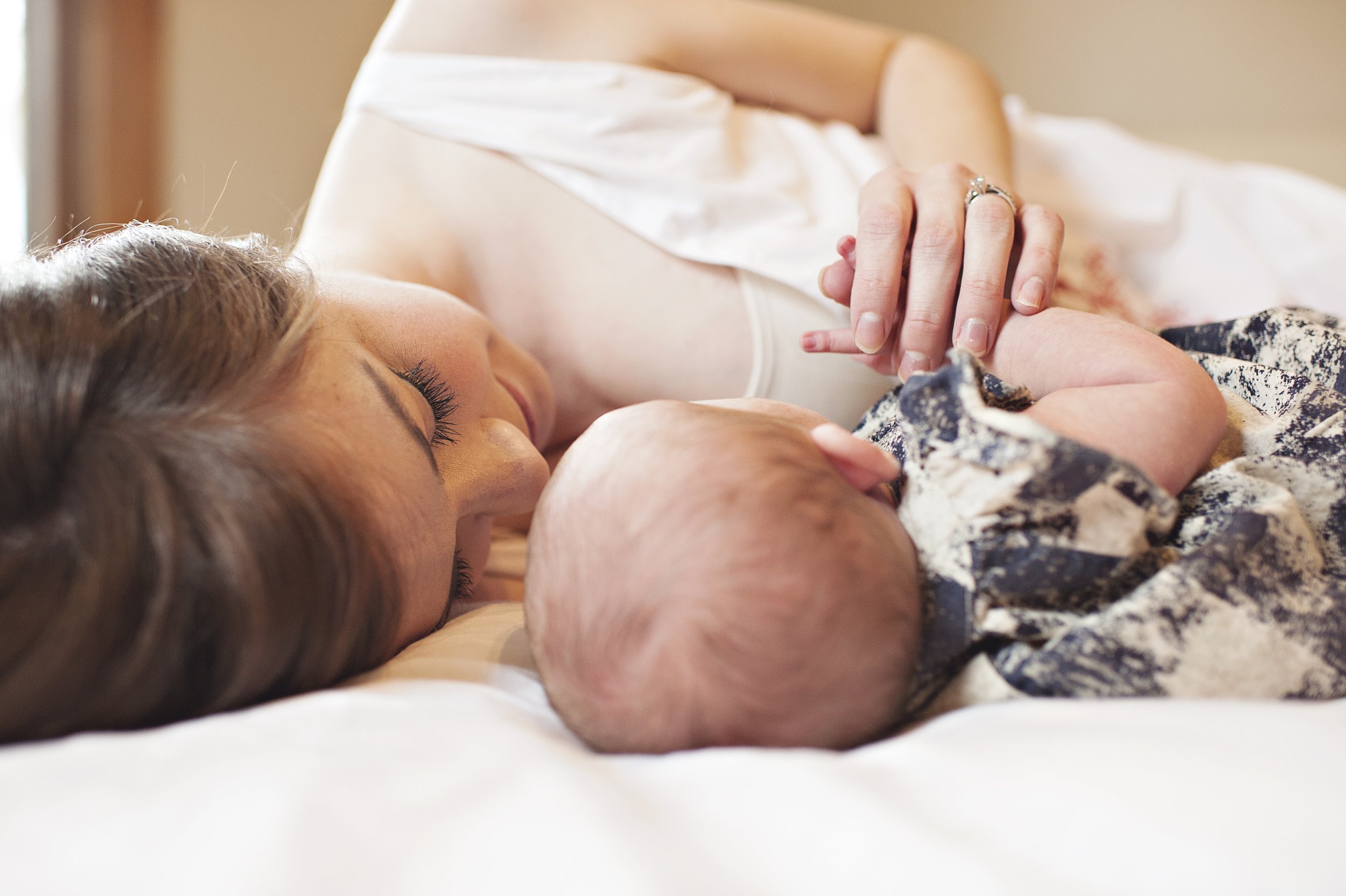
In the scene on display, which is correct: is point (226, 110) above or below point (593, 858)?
above

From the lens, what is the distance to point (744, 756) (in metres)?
0.46

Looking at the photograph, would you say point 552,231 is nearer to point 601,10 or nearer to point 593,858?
point 601,10

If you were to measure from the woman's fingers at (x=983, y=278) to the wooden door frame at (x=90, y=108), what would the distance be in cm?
197

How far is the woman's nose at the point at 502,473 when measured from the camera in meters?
0.71

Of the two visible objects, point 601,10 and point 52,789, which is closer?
point 52,789

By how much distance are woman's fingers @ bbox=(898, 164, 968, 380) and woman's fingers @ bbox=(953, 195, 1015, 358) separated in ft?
0.04

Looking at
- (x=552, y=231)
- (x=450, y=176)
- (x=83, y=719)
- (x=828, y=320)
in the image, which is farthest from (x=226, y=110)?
(x=83, y=719)

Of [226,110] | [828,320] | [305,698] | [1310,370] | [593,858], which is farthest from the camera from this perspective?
[226,110]

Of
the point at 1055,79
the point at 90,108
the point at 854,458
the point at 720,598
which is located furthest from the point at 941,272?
the point at 90,108

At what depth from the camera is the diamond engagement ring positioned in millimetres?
821

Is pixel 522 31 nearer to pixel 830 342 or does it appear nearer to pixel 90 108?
pixel 830 342

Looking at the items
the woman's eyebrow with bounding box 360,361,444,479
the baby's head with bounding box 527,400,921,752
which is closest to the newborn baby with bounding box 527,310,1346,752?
the baby's head with bounding box 527,400,921,752

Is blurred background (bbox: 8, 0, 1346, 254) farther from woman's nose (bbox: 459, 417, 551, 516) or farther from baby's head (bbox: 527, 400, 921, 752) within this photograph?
baby's head (bbox: 527, 400, 921, 752)

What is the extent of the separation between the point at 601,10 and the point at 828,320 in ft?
1.84
